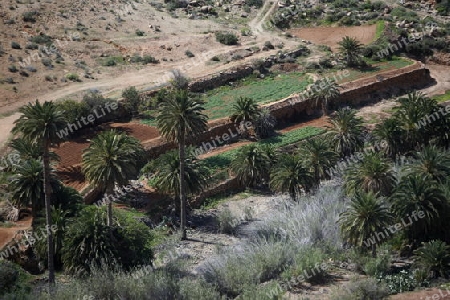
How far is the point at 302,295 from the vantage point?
140 ft

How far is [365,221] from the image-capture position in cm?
4584

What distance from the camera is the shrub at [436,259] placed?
44969 mm

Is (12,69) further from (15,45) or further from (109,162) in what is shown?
(109,162)

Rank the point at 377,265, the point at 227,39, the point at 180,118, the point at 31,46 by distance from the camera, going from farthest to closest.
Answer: the point at 227,39
the point at 31,46
the point at 180,118
the point at 377,265

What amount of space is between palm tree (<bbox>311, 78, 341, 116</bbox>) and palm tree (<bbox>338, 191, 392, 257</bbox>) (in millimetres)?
26181

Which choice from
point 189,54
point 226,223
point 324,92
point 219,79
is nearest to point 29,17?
point 189,54

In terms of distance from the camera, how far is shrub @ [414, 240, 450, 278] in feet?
148

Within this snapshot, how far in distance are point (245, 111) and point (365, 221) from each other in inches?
971

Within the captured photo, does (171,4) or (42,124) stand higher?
(171,4)

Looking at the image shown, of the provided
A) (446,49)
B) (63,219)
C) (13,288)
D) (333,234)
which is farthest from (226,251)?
(446,49)

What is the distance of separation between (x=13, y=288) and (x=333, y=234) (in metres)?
21.9

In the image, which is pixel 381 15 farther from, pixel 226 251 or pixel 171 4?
pixel 226 251

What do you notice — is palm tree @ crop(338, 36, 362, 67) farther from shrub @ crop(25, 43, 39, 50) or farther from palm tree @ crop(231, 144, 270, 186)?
shrub @ crop(25, 43, 39, 50)

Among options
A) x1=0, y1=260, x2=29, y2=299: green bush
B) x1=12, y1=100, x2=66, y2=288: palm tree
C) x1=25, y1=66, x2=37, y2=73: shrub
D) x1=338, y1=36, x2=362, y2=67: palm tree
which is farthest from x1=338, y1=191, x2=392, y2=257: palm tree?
x1=25, y1=66, x2=37, y2=73: shrub
